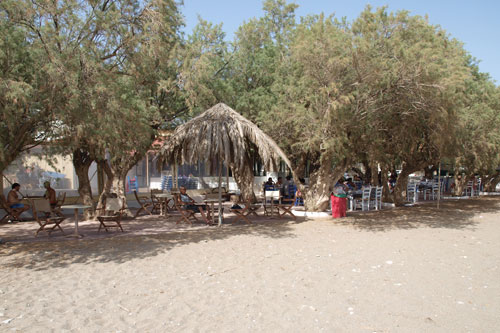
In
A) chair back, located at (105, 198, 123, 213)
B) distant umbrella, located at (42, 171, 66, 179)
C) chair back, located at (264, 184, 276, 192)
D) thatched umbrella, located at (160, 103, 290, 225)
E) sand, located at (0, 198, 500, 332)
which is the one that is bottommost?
sand, located at (0, 198, 500, 332)

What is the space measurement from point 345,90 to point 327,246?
3.84 metres

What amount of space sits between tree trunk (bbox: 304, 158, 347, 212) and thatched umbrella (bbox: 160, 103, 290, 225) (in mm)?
2531

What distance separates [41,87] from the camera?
6.63m

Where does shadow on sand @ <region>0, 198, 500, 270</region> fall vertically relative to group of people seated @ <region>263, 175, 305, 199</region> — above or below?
below

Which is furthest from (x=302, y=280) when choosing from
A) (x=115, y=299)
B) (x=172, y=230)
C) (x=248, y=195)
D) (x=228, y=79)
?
(x=248, y=195)

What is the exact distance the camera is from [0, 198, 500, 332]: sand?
3.86 metres

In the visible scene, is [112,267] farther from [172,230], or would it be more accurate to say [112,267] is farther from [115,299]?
[172,230]

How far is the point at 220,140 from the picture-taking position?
30.3 feet

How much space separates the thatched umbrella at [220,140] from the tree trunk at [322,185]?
8.31 ft

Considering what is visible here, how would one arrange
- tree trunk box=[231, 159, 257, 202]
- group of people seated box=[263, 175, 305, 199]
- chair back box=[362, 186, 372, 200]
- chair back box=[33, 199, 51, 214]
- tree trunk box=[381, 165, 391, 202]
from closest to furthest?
chair back box=[33, 199, 51, 214]
chair back box=[362, 186, 372, 200]
tree trunk box=[231, 159, 257, 202]
tree trunk box=[381, 165, 391, 202]
group of people seated box=[263, 175, 305, 199]

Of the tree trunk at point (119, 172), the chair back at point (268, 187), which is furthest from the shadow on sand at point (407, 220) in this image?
the tree trunk at point (119, 172)

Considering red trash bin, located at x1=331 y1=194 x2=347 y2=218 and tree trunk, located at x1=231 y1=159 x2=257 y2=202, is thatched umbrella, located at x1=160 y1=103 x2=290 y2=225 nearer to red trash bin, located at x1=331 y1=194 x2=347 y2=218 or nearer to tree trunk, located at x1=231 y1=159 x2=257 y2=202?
red trash bin, located at x1=331 y1=194 x2=347 y2=218

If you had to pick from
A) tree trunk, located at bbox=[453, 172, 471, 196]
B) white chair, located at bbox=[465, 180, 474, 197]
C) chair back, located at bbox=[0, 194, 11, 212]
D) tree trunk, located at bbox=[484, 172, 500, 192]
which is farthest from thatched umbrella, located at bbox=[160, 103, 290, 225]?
tree trunk, located at bbox=[484, 172, 500, 192]

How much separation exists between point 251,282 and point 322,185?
6961 mm
